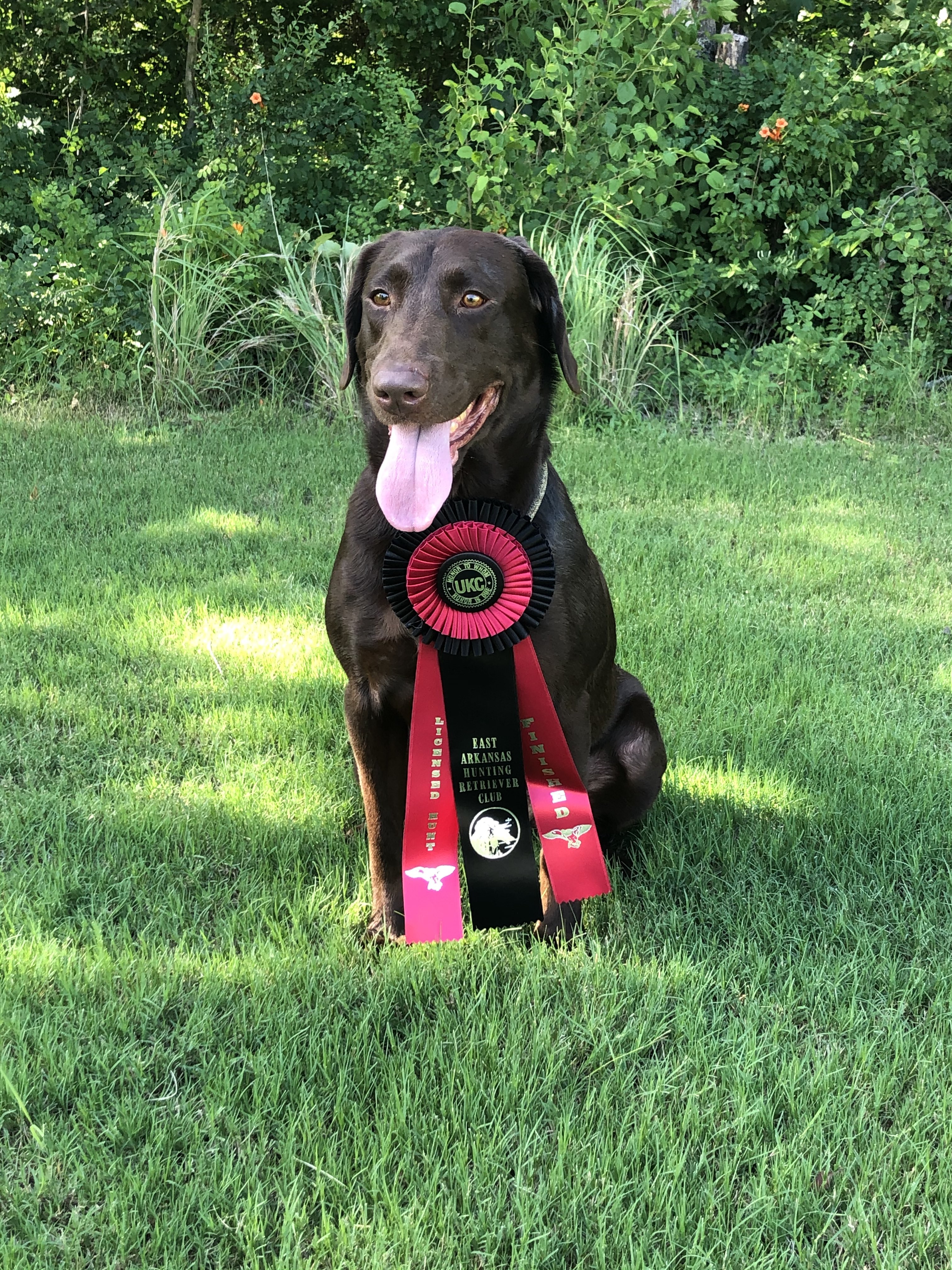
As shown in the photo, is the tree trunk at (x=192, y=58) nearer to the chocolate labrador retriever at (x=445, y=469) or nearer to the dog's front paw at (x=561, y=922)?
the chocolate labrador retriever at (x=445, y=469)

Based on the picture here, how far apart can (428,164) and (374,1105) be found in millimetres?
6691

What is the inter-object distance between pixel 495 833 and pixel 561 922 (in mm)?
250

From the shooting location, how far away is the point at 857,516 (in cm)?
479

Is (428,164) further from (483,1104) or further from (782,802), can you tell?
(483,1104)

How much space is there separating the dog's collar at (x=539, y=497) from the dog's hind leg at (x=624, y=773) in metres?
0.60

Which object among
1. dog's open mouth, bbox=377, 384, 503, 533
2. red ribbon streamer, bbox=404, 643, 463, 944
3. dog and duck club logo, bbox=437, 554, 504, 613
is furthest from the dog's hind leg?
dog's open mouth, bbox=377, 384, 503, 533

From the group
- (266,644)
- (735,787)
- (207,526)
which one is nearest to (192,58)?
(207,526)

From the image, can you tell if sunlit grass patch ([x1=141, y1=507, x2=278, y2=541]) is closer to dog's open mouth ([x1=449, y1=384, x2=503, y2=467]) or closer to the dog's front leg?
the dog's front leg

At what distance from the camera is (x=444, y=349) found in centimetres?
197

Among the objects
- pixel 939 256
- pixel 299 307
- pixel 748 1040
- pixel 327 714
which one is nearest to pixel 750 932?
pixel 748 1040

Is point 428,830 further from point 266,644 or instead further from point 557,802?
point 266,644

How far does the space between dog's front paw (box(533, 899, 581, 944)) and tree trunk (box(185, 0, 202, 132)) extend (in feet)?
26.0

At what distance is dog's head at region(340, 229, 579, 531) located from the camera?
1.92 metres

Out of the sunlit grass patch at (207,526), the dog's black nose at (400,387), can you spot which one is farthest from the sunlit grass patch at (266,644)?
the dog's black nose at (400,387)
